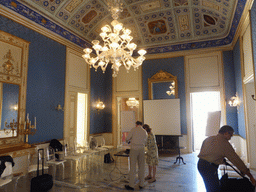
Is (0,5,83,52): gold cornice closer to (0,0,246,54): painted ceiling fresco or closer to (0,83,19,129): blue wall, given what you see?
(0,0,246,54): painted ceiling fresco

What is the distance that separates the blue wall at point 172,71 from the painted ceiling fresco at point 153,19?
540 mm

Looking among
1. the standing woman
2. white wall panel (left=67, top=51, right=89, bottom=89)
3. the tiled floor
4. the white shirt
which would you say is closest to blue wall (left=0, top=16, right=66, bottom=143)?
white wall panel (left=67, top=51, right=89, bottom=89)

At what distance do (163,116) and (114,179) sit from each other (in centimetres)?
452

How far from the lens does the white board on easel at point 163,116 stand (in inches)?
344

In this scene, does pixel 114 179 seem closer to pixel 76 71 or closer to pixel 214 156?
pixel 214 156

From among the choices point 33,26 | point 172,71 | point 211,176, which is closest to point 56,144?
point 33,26

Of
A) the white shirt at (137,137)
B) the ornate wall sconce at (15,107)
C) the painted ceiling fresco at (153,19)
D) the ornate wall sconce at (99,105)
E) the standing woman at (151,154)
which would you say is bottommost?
the standing woman at (151,154)

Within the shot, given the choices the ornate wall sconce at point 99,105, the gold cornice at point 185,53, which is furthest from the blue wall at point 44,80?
the gold cornice at point 185,53

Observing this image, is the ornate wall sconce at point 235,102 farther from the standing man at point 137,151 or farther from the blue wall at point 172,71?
the standing man at point 137,151

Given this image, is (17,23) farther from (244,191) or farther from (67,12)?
(244,191)

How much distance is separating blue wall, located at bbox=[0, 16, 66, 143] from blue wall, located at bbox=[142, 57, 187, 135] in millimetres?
3930

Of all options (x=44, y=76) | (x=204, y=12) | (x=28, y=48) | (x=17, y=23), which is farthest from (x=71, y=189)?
(x=204, y=12)

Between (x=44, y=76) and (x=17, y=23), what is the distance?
177 cm

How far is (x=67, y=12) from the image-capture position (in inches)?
278
